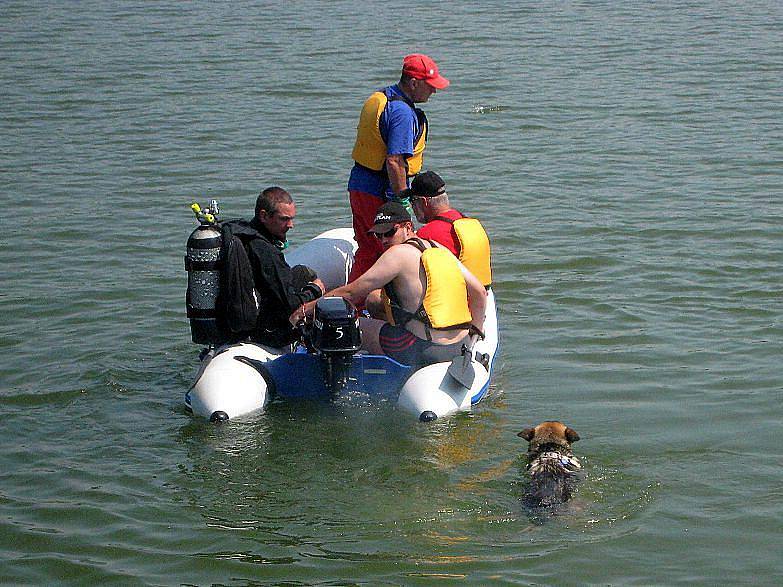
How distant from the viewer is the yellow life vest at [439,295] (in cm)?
720

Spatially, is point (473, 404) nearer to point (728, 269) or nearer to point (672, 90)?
point (728, 269)

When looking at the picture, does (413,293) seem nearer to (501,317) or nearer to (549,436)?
(549,436)

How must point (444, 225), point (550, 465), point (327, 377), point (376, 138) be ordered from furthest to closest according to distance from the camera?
point (376, 138), point (444, 225), point (327, 377), point (550, 465)

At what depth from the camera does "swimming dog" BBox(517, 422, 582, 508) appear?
608 centimetres

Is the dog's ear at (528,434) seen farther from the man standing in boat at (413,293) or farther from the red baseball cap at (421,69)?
the red baseball cap at (421,69)

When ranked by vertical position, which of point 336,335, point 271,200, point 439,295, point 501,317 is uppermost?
point 271,200

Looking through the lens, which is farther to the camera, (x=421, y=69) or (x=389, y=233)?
(x=421, y=69)

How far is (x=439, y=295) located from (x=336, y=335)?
0.69 m

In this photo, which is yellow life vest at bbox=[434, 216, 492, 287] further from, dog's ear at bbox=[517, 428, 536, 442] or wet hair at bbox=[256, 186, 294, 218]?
dog's ear at bbox=[517, 428, 536, 442]

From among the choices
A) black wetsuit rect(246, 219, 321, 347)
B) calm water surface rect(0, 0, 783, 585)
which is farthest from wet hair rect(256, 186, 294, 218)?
calm water surface rect(0, 0, 783, 585)

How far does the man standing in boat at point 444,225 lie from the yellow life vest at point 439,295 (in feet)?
1.95

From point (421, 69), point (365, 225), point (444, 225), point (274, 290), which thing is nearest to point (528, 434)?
point (274, 290)

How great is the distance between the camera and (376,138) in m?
8.29

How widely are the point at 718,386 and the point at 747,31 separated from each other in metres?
13.3
